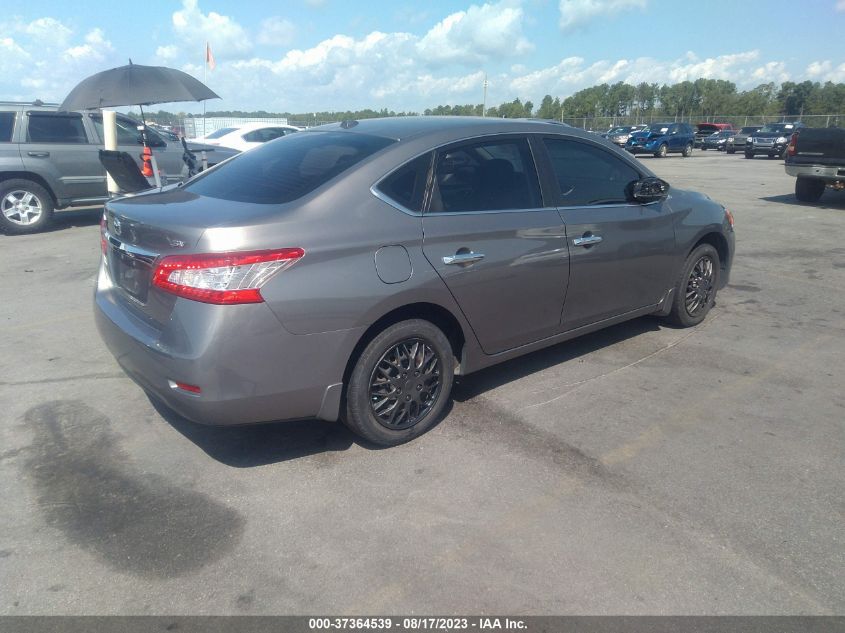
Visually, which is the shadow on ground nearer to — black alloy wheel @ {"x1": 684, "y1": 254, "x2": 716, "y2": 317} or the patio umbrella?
black alloy wheel @ {"x1": 684, "y1": 254, "x2": 716, "y2": 317}

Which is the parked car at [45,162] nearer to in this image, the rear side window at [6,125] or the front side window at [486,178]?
the rear side window at [6,125]

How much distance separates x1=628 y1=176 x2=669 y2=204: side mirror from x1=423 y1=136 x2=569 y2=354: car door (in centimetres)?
87

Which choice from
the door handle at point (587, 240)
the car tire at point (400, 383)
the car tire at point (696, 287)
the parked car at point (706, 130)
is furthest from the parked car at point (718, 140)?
the car tire at point (400, 383)

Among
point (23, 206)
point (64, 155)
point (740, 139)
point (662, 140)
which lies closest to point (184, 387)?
point (23, 206)

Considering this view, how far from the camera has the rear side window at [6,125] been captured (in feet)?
32.5

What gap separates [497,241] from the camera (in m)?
3.82

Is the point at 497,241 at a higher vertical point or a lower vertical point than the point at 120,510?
higher

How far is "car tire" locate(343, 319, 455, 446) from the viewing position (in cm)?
342

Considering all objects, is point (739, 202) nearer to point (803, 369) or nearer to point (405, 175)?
point (803, 369)

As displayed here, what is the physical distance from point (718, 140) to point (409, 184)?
40.6 meters

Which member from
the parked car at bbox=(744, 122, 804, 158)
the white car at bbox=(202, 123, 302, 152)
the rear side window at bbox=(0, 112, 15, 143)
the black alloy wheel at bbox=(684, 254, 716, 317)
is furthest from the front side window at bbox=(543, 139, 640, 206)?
the parked car at bbox=(744, 122, 804, 158)

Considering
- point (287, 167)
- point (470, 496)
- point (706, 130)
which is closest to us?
point (470, 496)

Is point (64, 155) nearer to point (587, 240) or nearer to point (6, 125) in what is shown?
point (6, 125)

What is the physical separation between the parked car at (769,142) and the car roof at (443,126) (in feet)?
99.3
